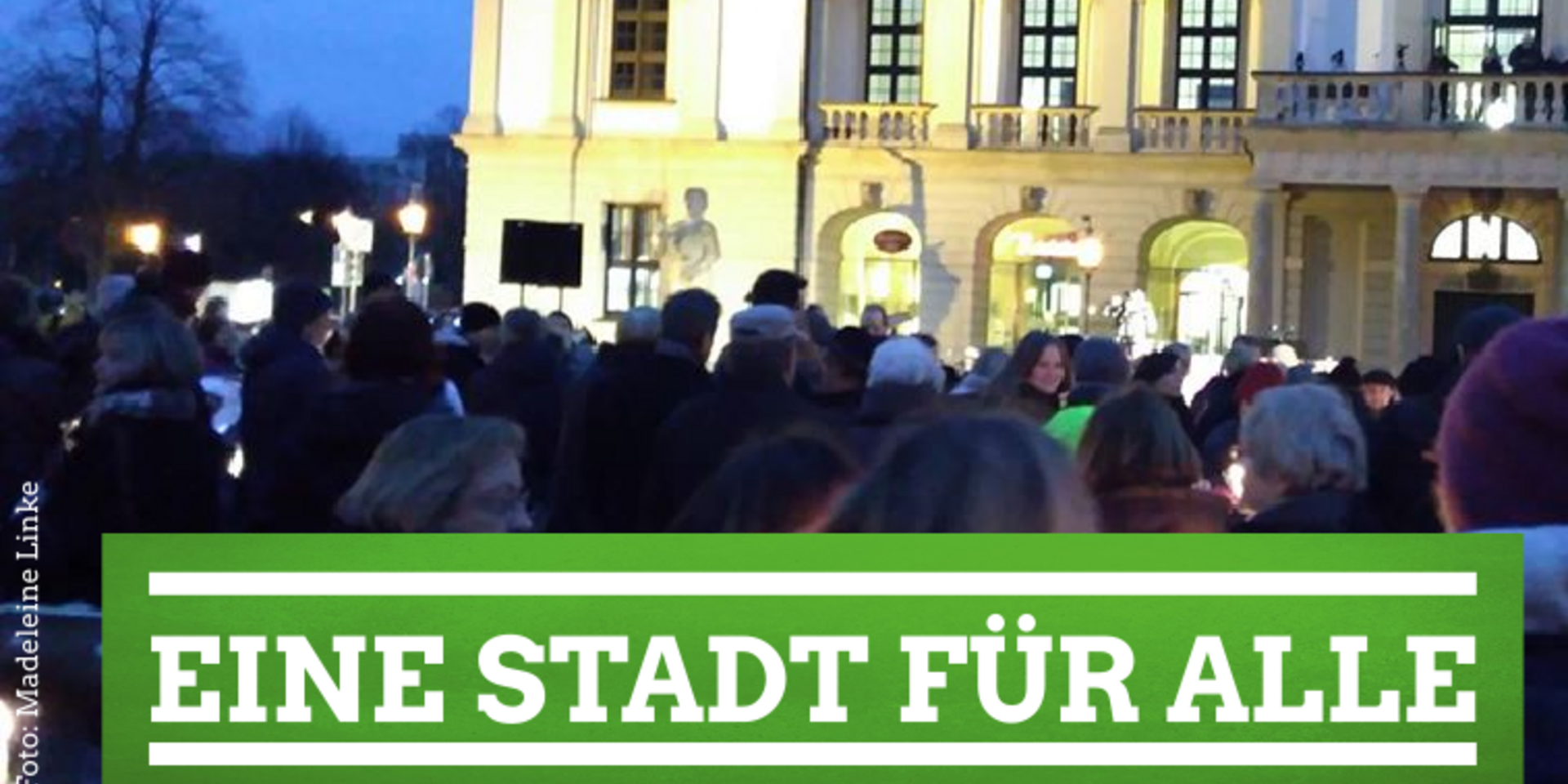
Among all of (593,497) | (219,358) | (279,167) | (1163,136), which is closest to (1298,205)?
(1163,136)

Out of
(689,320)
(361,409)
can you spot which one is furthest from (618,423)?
(361,409)

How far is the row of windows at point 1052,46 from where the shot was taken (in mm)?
38156

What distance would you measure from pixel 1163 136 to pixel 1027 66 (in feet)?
8.86

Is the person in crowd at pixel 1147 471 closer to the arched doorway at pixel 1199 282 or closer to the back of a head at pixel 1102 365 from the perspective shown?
the back of a head at pixel 1102 365

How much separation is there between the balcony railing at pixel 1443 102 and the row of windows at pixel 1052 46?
3426 millimetres

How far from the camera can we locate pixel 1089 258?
38.4 meters

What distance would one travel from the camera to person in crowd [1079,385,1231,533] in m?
5.99

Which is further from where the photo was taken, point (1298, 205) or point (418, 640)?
point (1298, 205)

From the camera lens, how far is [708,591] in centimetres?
355

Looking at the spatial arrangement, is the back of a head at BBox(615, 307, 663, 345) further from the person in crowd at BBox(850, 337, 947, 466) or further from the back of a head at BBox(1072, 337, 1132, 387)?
the back of a head at BBox(1072, 337, 1132, 387)

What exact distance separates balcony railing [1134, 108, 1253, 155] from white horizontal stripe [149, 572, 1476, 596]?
118 ft

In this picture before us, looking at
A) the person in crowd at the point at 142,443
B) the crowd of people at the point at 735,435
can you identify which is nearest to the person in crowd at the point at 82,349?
the crowd of people at the point at 735,435

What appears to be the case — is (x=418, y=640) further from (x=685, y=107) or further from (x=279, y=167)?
(x=279, y=167)

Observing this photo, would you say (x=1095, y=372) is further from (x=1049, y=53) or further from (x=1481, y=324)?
(x=1049, y=53)
